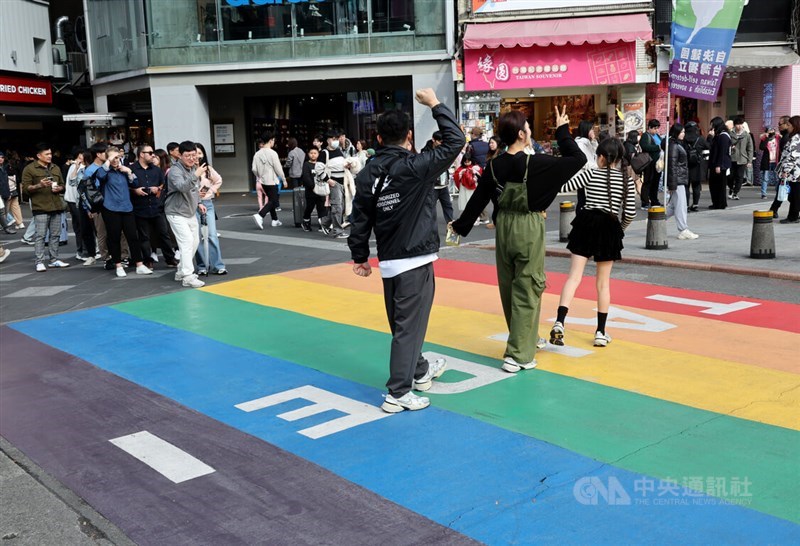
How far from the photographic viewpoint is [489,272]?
36.8 feet

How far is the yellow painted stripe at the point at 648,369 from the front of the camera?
218 inches

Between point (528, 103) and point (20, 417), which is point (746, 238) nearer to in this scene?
point (20, 417)

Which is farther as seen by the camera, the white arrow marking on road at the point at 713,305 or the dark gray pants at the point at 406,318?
the white arrow marking on road at the point at 713,305

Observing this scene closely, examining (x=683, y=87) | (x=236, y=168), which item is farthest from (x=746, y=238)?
(x=236, y=168)

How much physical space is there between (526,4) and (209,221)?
1492cm

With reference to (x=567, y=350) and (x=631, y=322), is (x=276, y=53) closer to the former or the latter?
(x=631, y=322)

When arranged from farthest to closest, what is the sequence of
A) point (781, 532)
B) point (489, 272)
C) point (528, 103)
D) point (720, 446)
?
point (528, 103) → point (489, 272) → point (720, 446) → point (781, 532)

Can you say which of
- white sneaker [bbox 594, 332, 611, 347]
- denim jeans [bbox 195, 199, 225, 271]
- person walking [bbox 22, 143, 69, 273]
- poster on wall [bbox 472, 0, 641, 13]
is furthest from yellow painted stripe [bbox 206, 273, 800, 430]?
poster on wall [bbox 472, 0, 641, 13]

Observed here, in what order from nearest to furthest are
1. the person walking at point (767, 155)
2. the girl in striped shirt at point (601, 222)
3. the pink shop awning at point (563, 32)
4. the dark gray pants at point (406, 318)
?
the dark gray pants at point (406, 318), the girl in striped shirt at point (601, 222), the person walking at point (767, 155), the pink shop awning at point (563, 32)

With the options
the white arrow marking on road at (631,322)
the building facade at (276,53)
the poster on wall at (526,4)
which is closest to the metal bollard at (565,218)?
the white arrow marking on road at (631,322)

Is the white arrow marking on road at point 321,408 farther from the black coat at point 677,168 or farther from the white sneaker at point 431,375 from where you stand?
the black coat at point 677,168

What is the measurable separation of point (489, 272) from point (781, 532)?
7.58m

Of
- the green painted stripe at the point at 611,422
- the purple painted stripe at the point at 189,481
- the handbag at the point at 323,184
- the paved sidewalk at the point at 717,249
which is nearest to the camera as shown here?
the purple painted stripe at the point at 189,481

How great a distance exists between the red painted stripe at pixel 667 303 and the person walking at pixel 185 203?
344 centimetres
